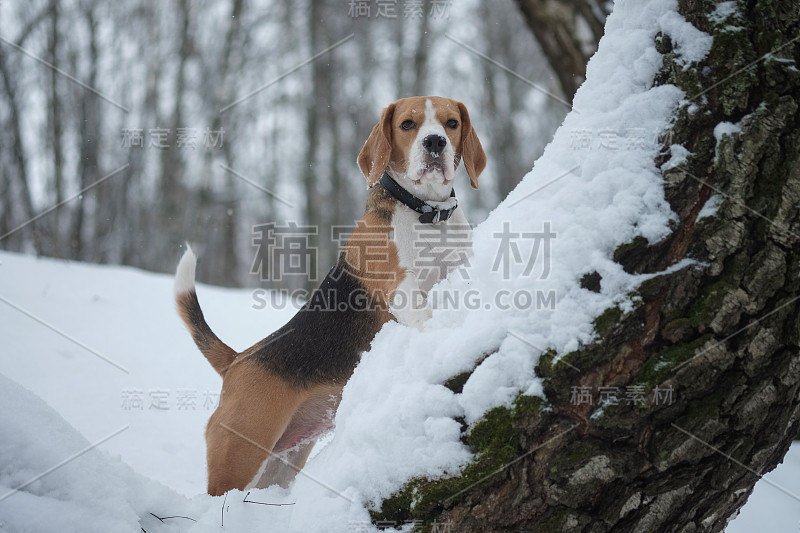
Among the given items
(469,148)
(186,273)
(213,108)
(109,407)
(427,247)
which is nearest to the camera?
(427,247)

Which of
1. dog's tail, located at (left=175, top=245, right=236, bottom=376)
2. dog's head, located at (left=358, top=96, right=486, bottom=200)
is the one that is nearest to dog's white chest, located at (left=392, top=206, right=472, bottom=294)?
dog's head, located at (left=358, top=96, right=486, bottom=200)

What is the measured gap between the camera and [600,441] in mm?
1622

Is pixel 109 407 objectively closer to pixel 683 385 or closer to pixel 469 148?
pixel 469 148

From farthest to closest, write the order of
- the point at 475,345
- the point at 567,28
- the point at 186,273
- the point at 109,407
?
the point at 567,28 < the point at 109,407 < the point at 186,273 < the point at 475,345

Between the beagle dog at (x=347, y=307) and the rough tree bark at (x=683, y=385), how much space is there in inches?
47.4

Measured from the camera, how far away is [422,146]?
3.19m

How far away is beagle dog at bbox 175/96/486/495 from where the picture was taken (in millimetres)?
2883

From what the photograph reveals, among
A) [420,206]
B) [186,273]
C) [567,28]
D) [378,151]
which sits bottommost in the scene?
[186,273]

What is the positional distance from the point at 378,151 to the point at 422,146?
11.5 inches

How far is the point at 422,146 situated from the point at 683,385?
6.56 ft

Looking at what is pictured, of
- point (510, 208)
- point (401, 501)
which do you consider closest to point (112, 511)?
point (401, 501)

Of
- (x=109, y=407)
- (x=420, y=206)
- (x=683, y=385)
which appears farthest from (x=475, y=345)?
(x=109, y=407)

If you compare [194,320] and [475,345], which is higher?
[475,345]

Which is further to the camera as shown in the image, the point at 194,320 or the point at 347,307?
the point at 194,320
